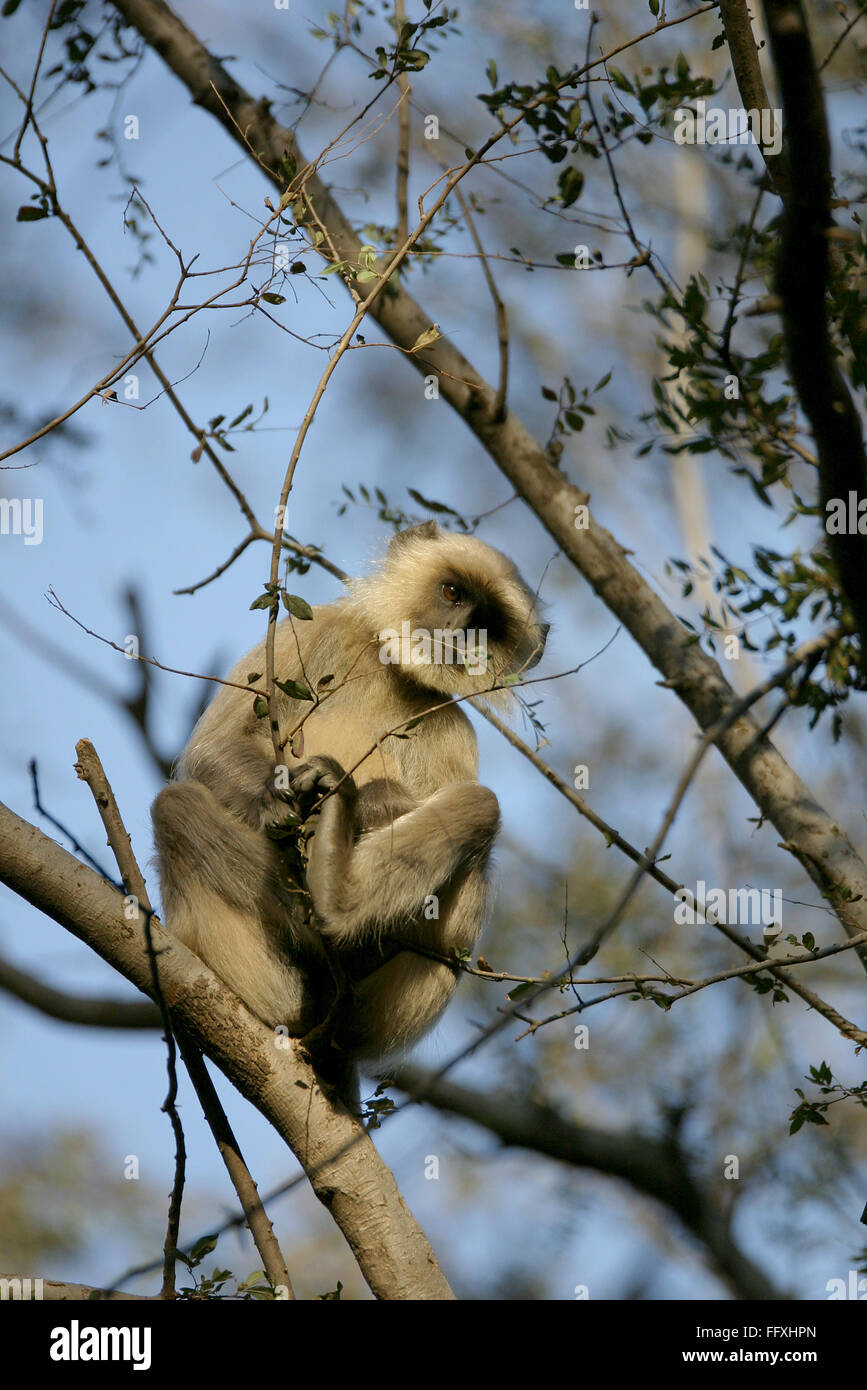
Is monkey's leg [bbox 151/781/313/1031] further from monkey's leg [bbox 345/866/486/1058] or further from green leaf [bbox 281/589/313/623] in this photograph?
green leaf [bbox 281/589/313/623]

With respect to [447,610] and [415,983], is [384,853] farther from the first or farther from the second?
[447,610]

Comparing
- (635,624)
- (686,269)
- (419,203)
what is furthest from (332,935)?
(686,269)

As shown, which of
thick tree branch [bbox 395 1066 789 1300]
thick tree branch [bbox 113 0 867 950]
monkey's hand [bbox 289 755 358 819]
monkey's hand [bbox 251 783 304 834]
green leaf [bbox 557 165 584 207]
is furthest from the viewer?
thick tree branch [bbox 395 1066 789 1300]

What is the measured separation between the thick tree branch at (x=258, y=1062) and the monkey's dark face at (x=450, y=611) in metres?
1.97

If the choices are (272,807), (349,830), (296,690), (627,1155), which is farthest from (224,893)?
(627,1155)

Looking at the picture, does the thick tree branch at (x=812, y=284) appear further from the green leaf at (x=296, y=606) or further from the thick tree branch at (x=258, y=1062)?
the thick tree branch at (x=258, y=1062)

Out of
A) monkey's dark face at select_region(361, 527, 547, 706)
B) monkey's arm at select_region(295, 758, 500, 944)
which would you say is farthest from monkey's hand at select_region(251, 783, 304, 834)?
→ monkey's dark face at select_region(361, 527, 547, 706)

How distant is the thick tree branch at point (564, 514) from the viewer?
4547 mm

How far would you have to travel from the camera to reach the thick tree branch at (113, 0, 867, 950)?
4.55 meters

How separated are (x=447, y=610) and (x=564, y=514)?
0.66 meters

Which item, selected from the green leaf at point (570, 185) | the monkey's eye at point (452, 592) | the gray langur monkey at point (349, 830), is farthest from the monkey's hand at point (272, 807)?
the green leaf at point (570, 185)

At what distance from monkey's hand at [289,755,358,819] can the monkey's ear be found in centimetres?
185

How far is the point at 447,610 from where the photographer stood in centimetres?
552

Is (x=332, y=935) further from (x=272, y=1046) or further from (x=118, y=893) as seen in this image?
(x=118, y=893)
